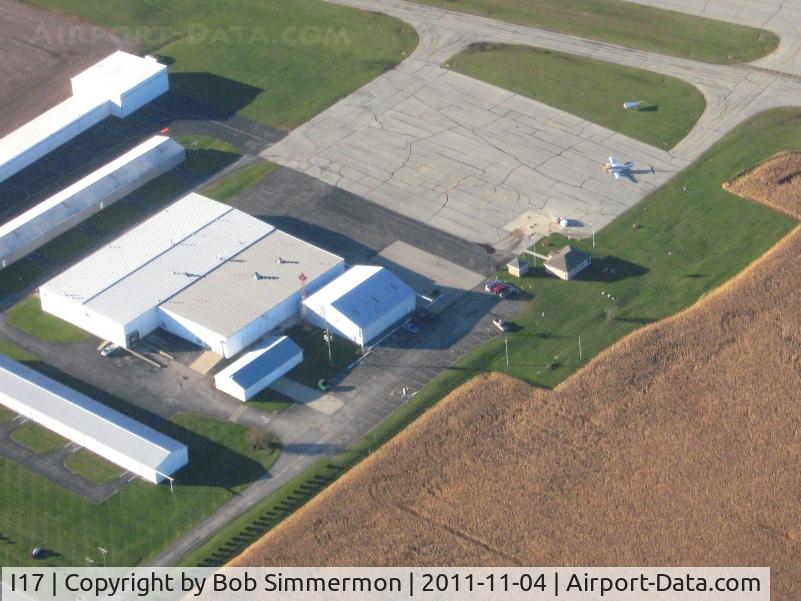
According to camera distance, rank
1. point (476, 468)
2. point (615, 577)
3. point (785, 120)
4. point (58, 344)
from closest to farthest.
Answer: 1. point (615, 577)
2. point (476, 468)
3. point (58, 344)
4. point (785, 120)

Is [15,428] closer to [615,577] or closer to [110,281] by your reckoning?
[110,281]

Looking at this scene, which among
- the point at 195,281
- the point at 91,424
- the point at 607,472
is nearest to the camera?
the point at 607,472

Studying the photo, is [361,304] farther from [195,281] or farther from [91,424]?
[91,424]

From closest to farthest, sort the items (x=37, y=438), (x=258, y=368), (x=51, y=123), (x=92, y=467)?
(x=92, y=467)
(x=37, y=438)
(x=258, y=368)
(x=51, y=123)

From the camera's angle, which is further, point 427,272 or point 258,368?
point 427,272

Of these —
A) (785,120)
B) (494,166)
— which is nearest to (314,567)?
(494,166)

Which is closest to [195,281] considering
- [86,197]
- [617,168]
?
[86,197]

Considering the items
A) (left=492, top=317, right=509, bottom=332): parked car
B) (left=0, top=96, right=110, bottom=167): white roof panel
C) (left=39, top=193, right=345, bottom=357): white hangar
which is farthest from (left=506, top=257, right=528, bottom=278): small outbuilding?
(left=0, top=96, right=110, bottom=167): white roof panel
